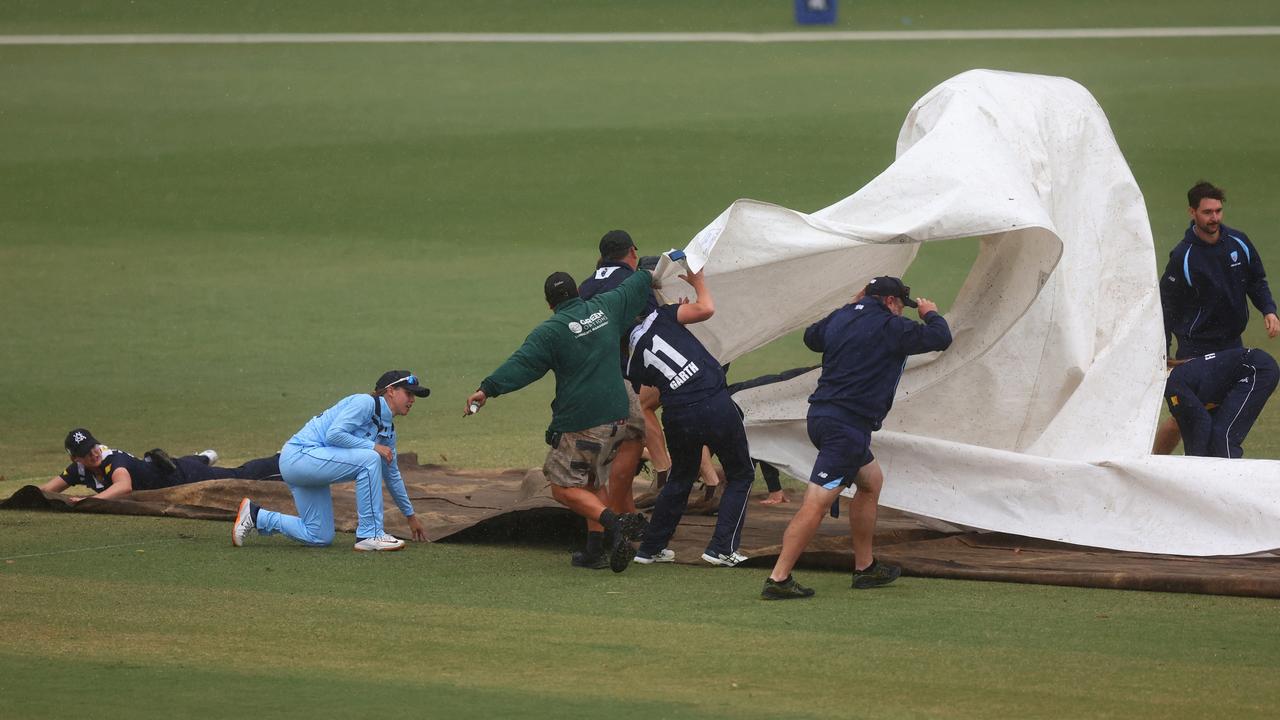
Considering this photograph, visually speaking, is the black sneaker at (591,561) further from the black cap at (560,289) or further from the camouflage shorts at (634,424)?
the black cap at (560,289)

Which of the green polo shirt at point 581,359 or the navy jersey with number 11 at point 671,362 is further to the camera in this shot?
the green polo shirt at point 581,359

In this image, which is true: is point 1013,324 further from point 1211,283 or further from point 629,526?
point 629,526

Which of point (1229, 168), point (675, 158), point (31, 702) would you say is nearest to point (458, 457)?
point (31, 702)

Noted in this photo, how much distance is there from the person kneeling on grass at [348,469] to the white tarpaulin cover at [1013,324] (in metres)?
1.99

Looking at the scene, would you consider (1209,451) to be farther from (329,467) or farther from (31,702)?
(31,702)

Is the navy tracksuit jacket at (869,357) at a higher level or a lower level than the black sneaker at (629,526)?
higher

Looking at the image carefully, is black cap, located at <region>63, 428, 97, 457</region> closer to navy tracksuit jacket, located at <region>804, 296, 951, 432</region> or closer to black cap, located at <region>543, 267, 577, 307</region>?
black cap, located at <region>543, 267, 577, 307</region>

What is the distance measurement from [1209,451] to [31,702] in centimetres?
728

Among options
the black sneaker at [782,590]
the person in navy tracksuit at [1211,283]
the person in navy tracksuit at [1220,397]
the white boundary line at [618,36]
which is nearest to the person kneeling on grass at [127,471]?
the black sneaker at [782,590]

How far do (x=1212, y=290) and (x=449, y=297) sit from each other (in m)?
12.4

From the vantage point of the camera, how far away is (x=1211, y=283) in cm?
1034

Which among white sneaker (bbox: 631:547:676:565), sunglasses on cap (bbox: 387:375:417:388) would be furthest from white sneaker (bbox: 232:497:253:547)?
white sneaker (bbox: 631:547:676:565)

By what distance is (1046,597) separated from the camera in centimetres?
828

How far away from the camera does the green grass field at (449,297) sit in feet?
22.7
